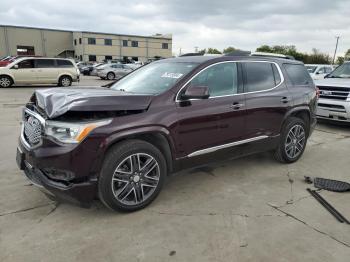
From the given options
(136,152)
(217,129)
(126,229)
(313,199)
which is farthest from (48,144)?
(313,199)

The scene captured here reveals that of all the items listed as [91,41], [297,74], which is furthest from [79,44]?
[297,74]

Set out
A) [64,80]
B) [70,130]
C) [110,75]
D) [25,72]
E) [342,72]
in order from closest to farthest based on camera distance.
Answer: [70,130], [342,72], [25,72], [64,80], [110,75]

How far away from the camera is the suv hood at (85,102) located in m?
3.25

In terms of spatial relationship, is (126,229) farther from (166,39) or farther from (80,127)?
(166,39)

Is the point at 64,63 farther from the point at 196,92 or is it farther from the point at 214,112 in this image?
the point at 196,92

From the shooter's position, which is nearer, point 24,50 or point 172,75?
point 172,75

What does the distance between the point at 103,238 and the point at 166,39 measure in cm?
8037

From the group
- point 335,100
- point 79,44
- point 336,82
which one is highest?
point 79,44

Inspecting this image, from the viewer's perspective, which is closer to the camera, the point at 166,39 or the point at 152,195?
the point at 152,195

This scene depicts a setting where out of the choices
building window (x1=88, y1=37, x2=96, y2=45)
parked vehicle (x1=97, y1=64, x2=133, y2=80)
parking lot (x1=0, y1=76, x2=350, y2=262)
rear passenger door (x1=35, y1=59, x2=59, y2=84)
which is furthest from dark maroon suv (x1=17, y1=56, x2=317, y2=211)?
building window (x1=88, y1=37, x2=96, y2=45)

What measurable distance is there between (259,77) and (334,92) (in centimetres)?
431

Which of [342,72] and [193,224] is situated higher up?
[342,72]

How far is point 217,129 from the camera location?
4.23m

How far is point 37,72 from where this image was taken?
718 inches
